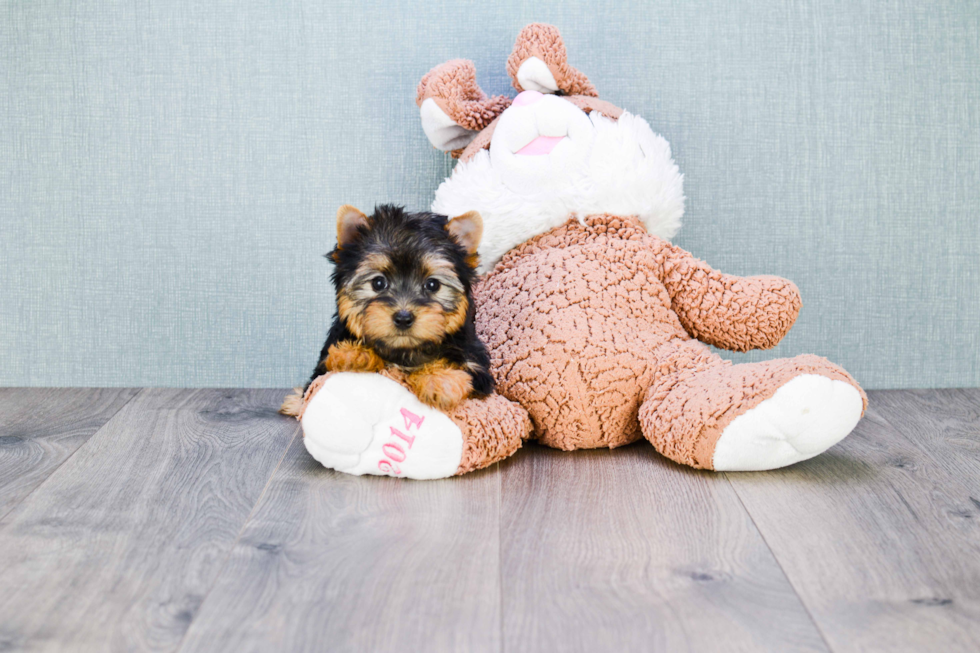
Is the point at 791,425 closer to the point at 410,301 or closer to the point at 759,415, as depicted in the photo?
the point at 759,415

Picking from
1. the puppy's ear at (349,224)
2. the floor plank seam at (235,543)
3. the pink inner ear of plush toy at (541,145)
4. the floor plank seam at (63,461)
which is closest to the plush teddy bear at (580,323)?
the pink inner ear of plush toy at (541,145)

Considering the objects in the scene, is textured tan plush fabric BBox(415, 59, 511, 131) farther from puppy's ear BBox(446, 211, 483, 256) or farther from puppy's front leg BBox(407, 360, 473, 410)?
puppy's front leg BBox(407, 360, 473, 410)

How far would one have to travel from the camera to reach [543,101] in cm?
172

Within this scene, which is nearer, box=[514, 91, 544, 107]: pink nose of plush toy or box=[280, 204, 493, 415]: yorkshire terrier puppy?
box=[280, 204, 493, 415]: yorkshire terrier puppy

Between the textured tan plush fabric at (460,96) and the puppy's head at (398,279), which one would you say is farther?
the textured tan plush fabric at (460,96)

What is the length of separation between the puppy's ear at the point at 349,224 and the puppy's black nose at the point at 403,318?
18 cm

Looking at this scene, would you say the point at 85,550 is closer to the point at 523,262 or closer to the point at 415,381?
the point at 415,381

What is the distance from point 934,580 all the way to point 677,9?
150 cm

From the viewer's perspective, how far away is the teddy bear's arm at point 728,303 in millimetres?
1732

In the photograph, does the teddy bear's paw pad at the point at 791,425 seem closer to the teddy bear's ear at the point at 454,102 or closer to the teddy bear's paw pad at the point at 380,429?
the teddy bear's paw pad at the point at 380,429

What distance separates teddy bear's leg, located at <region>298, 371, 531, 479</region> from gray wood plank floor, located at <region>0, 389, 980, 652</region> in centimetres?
4

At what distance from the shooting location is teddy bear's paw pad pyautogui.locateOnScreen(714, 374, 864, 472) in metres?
1.40

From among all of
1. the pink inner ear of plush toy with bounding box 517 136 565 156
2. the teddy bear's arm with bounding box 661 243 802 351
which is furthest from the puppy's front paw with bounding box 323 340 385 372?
the teddy bear's arm with bounding box 661 243 802 351

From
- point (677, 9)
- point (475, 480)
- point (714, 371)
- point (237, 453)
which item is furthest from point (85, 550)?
point (677, 9)
